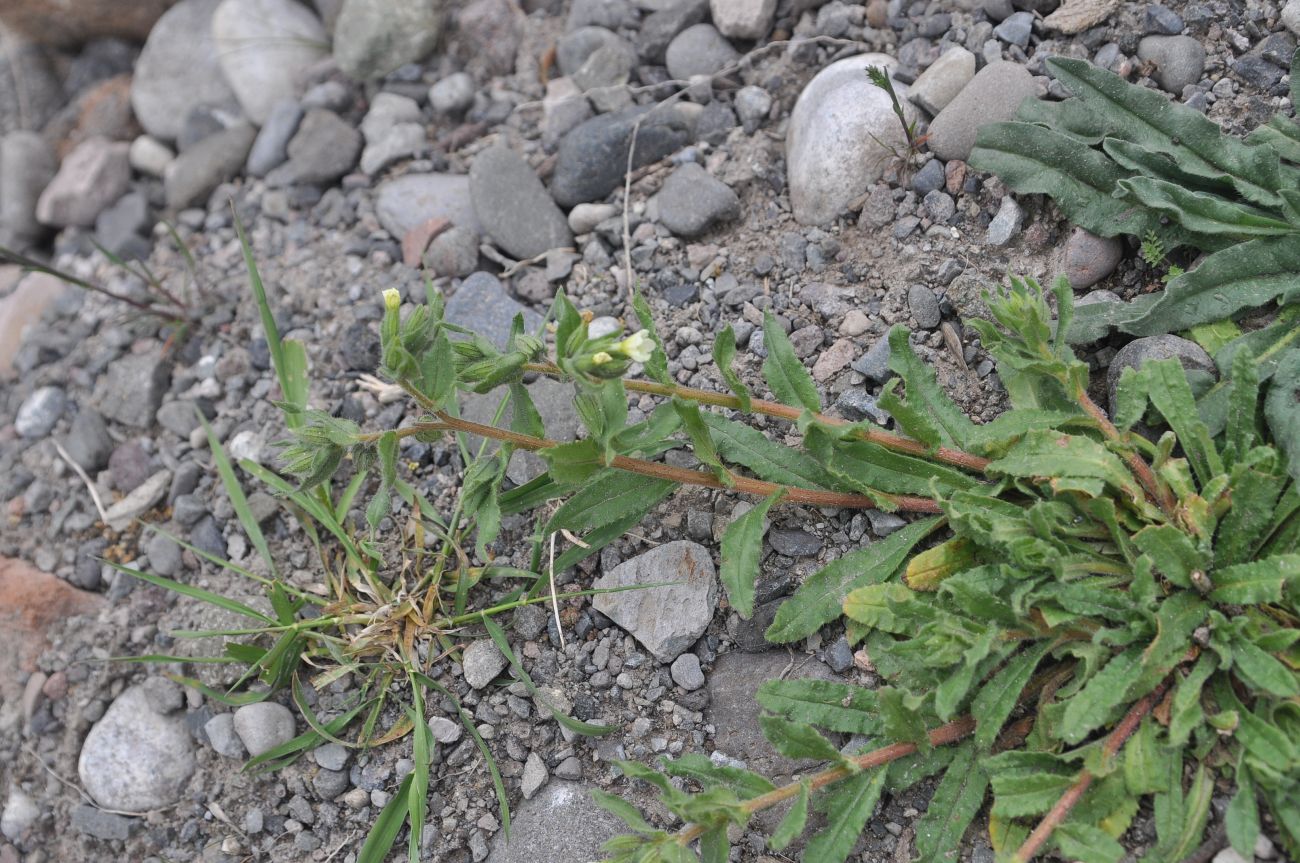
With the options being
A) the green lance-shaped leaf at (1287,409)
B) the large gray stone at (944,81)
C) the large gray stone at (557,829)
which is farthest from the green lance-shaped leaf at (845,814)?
the large gray stone at (944,81)

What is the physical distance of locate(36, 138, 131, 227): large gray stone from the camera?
18.0 feet

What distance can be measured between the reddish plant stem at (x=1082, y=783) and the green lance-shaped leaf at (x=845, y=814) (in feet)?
1.24

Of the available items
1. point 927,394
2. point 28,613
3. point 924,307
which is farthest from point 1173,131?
point 28,613

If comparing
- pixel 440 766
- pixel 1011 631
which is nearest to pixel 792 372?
pixel 1011 631

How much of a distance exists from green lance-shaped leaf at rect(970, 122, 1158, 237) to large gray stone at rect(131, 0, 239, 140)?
409 centimetres

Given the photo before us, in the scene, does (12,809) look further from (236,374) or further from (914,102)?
(914,102)

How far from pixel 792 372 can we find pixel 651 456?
497 millimetres

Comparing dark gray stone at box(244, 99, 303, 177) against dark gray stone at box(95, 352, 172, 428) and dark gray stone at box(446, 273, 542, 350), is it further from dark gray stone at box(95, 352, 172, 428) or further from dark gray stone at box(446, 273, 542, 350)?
dark gray stone at box(446, 273, 542, 350)

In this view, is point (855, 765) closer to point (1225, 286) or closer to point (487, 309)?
point (1225, 286)

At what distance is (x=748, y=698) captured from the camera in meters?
3.11

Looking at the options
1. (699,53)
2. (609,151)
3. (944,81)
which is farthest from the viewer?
(699,53)

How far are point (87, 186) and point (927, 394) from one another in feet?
15.2

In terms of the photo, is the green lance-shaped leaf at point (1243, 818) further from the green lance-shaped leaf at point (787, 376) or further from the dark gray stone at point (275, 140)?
the dark gray stone at point (275, 140)

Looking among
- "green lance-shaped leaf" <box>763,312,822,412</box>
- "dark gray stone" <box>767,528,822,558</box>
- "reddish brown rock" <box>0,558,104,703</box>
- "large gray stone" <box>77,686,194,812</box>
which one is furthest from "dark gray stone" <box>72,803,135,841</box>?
"green lance-shaped leaf" <box>763,312,822,412</box>
